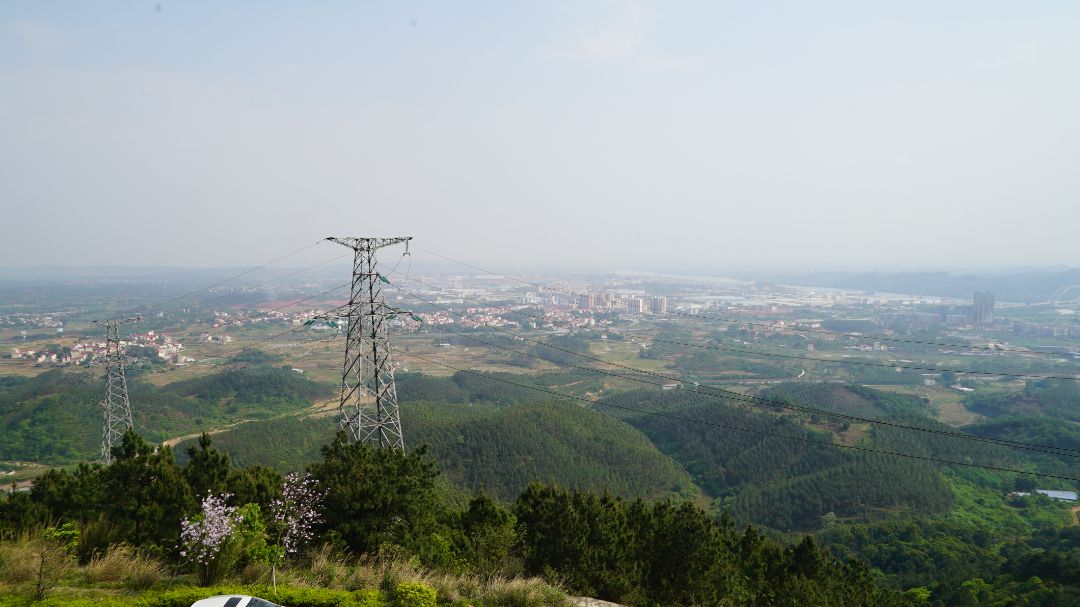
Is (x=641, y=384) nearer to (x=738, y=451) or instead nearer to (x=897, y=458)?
(x=738, y=451)

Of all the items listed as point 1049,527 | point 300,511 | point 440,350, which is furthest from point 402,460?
point 440,350

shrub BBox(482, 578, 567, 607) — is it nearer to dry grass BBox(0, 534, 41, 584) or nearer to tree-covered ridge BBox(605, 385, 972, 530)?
dry grass BBox(0, 534, 41, 584)

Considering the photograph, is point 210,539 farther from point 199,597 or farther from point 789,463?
point 789,463

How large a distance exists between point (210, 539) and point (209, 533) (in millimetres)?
65

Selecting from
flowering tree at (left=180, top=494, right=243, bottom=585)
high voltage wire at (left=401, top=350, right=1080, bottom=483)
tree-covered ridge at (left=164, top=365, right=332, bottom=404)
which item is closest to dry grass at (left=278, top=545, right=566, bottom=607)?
flowering tree at (left=180, top=494, right=243, bottom=585)

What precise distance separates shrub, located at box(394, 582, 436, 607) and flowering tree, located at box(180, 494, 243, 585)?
1976 mm

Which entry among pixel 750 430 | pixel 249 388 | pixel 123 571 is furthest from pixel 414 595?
pixel 249 388

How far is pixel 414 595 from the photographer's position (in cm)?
651

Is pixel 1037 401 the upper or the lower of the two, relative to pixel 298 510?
lower

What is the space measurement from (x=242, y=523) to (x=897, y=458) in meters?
57.1

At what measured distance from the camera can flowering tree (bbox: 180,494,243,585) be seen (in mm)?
6508

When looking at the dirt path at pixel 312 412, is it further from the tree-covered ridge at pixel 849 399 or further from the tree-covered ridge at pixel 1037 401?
the tree-covered ridge at pixel 1037 401

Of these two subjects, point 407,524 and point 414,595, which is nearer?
point 414,595

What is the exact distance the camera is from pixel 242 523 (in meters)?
7.04
